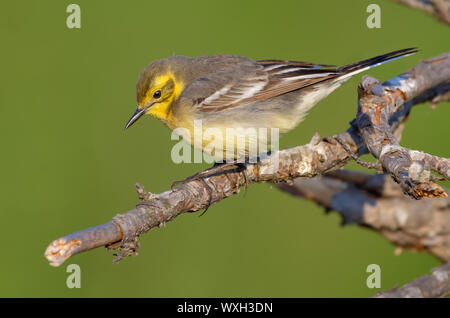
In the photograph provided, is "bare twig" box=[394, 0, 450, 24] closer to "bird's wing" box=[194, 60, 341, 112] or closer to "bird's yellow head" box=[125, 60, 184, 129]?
"bird's wing" box=[194, 60, 341, 112]

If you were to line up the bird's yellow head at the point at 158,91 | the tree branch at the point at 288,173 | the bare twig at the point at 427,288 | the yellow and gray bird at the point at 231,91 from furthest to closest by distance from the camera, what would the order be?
the bird's yellow head at the point at 158,91 → the yellow and gray bird at the point at 231,91 → the bare twig at the point at 427,288 → the tree branch at the point at 288,173

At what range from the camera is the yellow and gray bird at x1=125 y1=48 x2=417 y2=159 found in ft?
16.3

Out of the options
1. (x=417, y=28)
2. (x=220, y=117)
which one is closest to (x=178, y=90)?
(x=220, y=117)

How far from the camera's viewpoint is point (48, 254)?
2.67 metres

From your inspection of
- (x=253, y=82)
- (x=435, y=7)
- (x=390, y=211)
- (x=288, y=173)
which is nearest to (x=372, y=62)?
(x=435, y=7)

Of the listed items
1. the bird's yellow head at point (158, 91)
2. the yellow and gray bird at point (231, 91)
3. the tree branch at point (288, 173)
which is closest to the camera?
the tree branch at point (288, 173)

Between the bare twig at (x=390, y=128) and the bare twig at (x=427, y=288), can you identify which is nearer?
the bare twig at (x=390, y=128)

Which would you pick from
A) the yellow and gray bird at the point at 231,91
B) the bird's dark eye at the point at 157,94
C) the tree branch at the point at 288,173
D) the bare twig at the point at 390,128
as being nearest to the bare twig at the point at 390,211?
the tree branch at the point at 288,173

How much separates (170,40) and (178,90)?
2.02 m

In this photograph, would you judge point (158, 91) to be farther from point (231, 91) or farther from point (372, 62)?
point (372, 62)

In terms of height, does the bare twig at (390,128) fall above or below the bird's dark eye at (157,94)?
below

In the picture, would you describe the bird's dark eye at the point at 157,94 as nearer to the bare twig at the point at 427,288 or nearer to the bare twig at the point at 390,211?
the bare twig at the point at 390,211

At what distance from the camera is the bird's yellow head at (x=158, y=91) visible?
5.16m

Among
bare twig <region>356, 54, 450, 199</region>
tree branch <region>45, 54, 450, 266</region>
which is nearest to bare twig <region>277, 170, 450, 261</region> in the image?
tree branch <region>45, 54, 450, 266</region>
